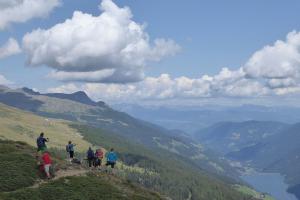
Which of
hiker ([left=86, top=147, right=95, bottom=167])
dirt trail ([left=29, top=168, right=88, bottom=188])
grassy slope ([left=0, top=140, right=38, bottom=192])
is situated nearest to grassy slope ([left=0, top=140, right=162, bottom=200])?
grassy slope ([left=0, top=140, right=38, bottom=192])

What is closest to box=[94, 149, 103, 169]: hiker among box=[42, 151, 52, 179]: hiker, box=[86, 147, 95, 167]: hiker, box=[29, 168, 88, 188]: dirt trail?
box=[86, 147, 95, 167]: hiker

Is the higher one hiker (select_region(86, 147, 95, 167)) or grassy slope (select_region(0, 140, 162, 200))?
hiker (select_region(86, 147, 95, 167))

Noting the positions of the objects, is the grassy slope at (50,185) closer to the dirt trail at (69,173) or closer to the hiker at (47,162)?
the dirt trail at (69,173)

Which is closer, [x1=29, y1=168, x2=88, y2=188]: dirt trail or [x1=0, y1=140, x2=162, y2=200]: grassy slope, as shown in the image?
[x1=0, y1=140, x2=162, y2=200]: grassy slope

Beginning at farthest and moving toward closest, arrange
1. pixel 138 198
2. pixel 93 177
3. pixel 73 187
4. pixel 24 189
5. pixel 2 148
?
pixel 2 148 → pixel 93 177 → pixel 138 198 → pixel 73 187 → pixel 24 189

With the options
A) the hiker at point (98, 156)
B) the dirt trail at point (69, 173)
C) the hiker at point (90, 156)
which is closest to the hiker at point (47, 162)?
the dirt trail at point (69, 173)

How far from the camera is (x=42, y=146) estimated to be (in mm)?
69562

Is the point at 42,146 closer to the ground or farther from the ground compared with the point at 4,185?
farther from the ground

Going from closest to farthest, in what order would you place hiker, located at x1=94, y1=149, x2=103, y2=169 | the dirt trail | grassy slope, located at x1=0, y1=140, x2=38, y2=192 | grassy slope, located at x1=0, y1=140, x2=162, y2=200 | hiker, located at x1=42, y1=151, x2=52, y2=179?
grassy slope, located at x1=0, y1=140, x2=162, y2=200, grassy slope, located at x1=0, y1=140, x2=38, y2=192, hiker, located at x1=42, y1=151, x2=52, y2=179, the dirt trail, hiker, located at x1=94, y1=149, x2=103, y2=169

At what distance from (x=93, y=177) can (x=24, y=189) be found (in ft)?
46.7

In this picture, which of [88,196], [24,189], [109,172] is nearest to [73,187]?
[88,196]

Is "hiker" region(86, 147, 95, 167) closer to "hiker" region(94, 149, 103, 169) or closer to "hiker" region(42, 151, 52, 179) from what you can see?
"hiker" region(94, 149, 103, 169)

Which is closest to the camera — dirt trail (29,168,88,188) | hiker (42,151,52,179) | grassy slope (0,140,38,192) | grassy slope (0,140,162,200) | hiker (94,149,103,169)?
grassy slope (0,140,162,200)

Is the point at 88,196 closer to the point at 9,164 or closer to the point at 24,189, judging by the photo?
the point at 24,189
